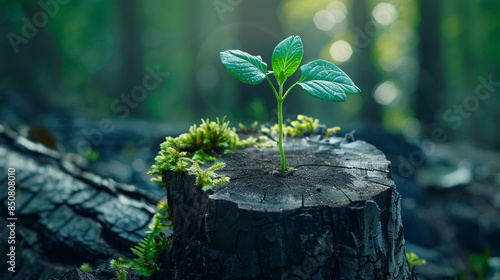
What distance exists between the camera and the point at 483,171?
8352 millimetres

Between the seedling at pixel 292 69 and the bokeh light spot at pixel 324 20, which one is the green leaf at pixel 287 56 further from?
the bokeh light spot at pixel 324 20

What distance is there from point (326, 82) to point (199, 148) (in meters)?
1.14

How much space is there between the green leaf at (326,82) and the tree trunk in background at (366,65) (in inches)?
379

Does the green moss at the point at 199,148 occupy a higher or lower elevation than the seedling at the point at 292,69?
lower

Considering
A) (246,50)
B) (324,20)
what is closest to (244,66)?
(246,50)

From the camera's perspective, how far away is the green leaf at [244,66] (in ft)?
6.83

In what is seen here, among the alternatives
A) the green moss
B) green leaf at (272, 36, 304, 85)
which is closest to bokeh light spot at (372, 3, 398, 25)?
the green moss

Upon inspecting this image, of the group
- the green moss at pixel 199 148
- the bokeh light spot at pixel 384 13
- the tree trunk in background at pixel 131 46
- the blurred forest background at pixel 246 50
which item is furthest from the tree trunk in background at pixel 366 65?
the green moss at pixel 199 148

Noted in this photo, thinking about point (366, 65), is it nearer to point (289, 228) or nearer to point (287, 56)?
point (287, 56)

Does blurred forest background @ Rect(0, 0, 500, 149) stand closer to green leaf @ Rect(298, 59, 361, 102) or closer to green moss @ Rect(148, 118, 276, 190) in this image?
green moss @ Rect(148, 118, 276, 190)

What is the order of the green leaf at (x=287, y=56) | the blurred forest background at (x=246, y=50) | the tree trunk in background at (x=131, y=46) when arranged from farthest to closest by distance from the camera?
the tree trunk in background at (x=131, y=46)
the blurred forest background at (x=246, y=50)
the green leaf at (x=287, y=56)

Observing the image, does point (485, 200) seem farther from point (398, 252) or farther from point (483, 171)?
point (398, 252)

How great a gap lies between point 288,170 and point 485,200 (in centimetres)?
626

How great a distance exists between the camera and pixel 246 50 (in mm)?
10016
